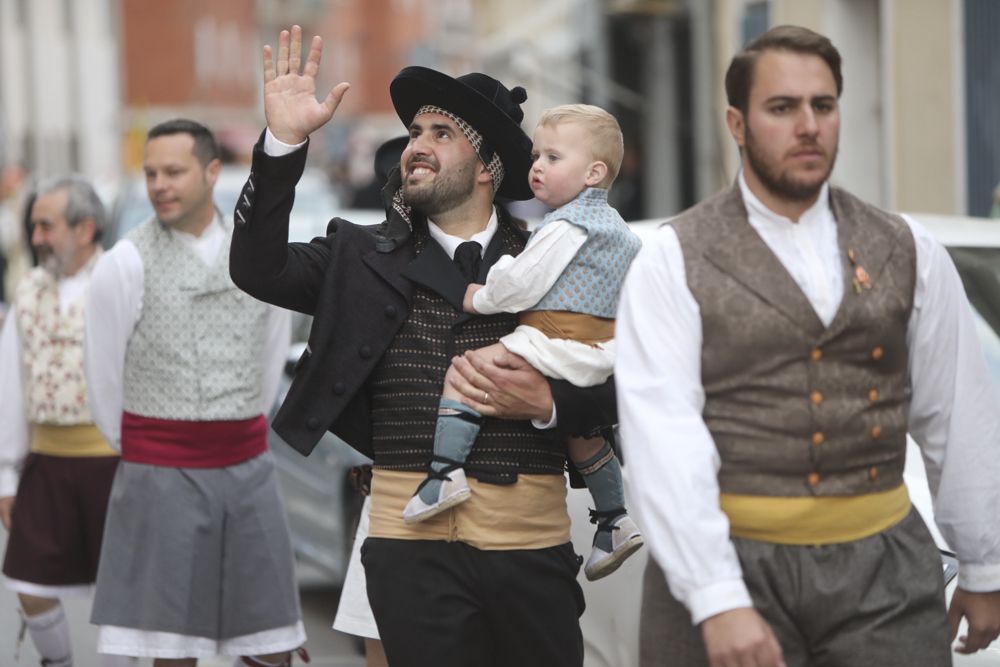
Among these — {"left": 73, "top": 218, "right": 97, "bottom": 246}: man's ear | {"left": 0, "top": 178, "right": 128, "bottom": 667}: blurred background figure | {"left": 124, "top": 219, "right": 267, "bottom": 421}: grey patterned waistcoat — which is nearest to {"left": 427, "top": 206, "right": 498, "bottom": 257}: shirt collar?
{"left": 124, "top": 219, "right": 267, "bottom": 421}: grey patterned waistcoat

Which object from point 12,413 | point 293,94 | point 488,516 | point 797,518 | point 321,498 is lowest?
point 321,498

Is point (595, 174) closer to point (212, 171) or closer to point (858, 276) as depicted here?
point (858, 276)

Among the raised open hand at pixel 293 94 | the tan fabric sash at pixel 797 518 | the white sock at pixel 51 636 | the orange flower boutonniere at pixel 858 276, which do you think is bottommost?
the white sock at pixel 51 636

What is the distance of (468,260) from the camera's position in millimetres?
4406

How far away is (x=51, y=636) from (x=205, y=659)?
1.11m

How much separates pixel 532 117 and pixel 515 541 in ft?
79.4

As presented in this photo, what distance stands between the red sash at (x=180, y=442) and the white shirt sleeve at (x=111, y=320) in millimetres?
117

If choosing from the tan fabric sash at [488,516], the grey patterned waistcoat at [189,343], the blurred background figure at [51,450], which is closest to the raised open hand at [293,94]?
the tan fabric sash at [488,516]

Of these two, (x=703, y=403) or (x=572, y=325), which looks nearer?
(x=703, y=403)

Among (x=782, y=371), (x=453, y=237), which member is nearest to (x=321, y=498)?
(x=453, y=237)

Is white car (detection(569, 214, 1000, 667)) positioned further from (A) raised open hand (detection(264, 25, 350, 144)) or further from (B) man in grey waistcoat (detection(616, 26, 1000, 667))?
(A) raised open hand (detection(264, 25, 350, 144))

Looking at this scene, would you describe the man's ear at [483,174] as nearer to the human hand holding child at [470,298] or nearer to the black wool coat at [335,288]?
the black wool coat at [335,288]

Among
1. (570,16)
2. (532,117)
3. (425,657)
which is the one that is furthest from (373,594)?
(532,117)

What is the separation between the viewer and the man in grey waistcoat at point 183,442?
570 centimetres
